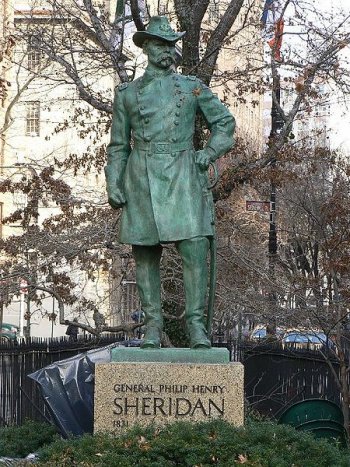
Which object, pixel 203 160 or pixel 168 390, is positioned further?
pixel 203 160

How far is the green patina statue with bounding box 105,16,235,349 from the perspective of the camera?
8.88m

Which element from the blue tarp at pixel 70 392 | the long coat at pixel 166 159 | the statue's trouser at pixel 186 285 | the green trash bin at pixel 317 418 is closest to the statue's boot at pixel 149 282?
the statue's trouser at pixel 186 285

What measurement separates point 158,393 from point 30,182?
8.72m

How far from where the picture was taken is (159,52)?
29.7 feet

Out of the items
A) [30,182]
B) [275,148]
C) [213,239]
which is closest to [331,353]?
[275,148]

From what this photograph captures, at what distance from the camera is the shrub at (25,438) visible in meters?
11.1

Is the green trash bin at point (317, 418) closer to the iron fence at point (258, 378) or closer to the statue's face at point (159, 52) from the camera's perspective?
the iron fence at point (258, 378)

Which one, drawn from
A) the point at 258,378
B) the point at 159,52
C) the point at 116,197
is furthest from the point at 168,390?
the point at 258,378

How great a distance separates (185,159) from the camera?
897 cm

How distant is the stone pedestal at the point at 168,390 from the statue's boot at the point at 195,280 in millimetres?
301

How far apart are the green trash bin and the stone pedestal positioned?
11.0 feet

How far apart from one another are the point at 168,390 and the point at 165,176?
1.65 m

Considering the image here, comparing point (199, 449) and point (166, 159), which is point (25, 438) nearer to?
point (166, 159)

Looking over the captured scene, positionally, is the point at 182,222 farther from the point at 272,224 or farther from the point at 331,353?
the point at 272,224
